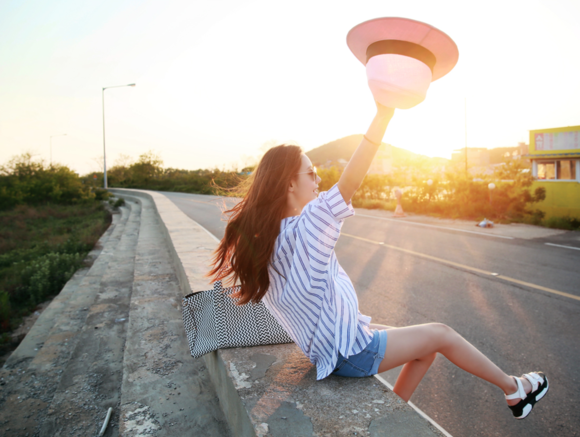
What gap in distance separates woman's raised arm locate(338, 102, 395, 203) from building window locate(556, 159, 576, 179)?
77.2 ft

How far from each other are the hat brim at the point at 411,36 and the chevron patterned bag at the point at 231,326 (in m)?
1.44

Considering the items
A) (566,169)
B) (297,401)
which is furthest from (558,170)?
(297,401)

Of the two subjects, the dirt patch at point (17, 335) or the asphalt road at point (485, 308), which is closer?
the asphalt road at point (485, 308)

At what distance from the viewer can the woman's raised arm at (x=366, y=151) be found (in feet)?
4.71

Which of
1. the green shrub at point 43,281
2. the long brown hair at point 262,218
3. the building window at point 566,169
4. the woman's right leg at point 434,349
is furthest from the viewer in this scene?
the building window at point 566,169

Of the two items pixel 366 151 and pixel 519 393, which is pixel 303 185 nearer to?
pixel 366 151

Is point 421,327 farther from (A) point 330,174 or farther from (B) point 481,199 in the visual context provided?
(A) point 330,174

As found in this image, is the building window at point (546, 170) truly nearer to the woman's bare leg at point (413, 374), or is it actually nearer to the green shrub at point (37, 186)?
the woman's bare leg at point (413, 374)

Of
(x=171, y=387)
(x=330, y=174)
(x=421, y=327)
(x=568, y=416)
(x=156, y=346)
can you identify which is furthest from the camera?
(x=330, y=174)

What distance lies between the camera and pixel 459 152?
168 feet

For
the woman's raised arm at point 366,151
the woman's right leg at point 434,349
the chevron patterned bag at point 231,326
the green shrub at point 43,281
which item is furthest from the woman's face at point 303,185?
the green shrub at point 43,281

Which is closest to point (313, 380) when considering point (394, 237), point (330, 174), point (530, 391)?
point (530, 391)

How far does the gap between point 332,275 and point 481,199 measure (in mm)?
14163

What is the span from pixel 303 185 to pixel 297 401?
968 mm
